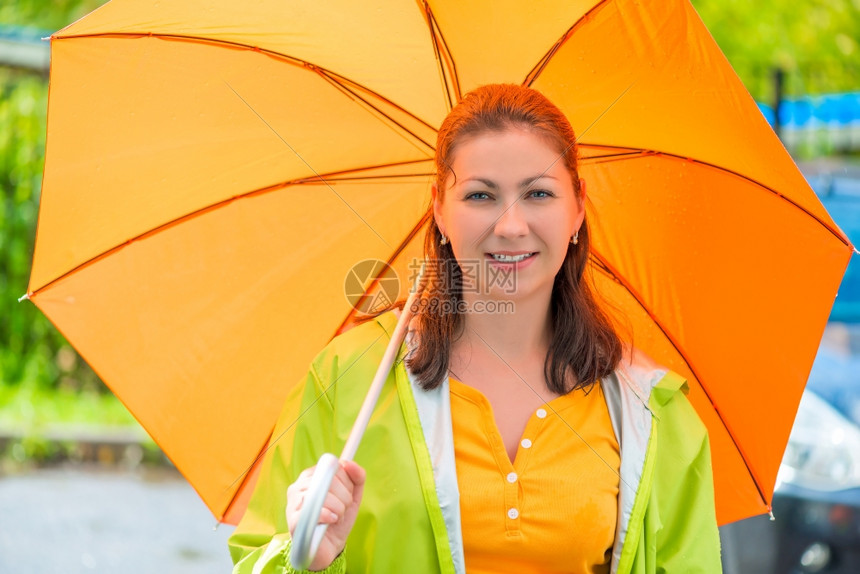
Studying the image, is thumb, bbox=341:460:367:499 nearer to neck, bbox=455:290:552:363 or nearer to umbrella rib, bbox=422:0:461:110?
neck, bbox=455:290:552:363

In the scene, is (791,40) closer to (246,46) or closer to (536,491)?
(246,46)

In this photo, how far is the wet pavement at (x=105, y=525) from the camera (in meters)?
5.82

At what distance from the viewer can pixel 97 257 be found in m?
2.78

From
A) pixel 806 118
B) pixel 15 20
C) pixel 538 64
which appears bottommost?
pixel 538 64

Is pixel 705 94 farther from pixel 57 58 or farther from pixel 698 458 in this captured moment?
pixel 57 58

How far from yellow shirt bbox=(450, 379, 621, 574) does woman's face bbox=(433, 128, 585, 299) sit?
0.31 meters

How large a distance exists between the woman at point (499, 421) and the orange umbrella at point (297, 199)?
148 mm

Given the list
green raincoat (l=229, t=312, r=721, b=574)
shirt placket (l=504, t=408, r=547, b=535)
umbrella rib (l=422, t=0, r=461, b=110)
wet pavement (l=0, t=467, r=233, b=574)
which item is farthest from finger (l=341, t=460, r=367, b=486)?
wet pavement (l=0, t=467, r=233, b=574)

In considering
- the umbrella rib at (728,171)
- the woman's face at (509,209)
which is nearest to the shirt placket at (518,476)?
the woman's face at (509,209)

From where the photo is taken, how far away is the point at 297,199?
2.80m

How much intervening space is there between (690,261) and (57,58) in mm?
1663

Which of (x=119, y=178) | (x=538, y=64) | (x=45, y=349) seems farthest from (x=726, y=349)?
(x=45, y=349)

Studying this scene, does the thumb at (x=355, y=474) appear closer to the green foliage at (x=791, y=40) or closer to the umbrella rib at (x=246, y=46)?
the umbrella rib at (x=246, y=46)

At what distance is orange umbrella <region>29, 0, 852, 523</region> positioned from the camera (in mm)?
2648
